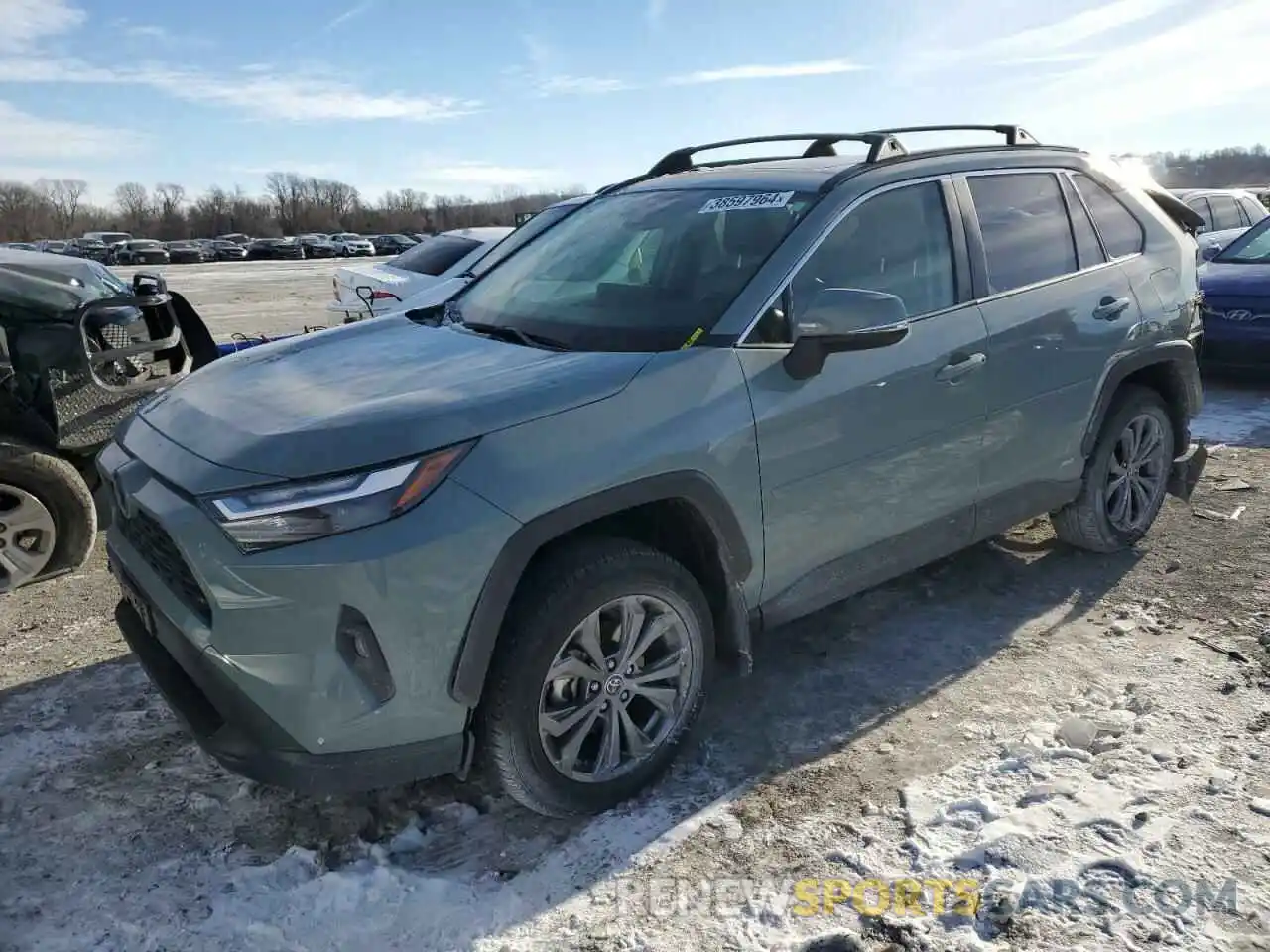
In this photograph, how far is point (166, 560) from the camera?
2.68 m

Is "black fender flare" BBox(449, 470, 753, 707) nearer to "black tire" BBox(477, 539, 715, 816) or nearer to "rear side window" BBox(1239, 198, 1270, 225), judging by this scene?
"black tire" BBox(477, 539, 715, 816)

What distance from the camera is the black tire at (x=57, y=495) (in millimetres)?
4547

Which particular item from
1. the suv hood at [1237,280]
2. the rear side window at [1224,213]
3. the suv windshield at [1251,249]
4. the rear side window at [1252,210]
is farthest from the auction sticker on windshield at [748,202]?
the rear side window at [1252,210]

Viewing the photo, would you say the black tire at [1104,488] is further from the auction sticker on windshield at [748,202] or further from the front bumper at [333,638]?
the front bumper at [333,638]

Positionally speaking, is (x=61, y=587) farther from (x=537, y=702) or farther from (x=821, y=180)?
(x=821, y=180)

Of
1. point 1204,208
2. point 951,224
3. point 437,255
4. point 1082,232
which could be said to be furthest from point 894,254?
point 1204,208

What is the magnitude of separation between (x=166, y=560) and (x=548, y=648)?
1079 mm

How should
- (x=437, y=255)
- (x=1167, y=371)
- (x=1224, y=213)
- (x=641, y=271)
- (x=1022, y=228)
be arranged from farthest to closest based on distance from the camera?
1. (x=1224, y=213)
2. (x=437, y=255)
3. (x=1167, y=371)
4. (x=1022, y=228)
5. (x=641, y=271)

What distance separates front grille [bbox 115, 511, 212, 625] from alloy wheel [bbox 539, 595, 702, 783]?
938mm

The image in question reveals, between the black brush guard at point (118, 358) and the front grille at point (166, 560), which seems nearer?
the front grille at point (166, 560)

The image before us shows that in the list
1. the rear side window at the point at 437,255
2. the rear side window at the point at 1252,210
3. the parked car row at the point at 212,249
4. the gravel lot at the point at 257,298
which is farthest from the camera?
the parked car row at the point at 212,249

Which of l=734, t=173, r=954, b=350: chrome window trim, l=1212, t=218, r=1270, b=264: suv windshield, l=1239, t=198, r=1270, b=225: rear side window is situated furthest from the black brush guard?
l=1239, t=198, r=1270, b=225: rear side window

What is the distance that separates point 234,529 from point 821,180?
2.27 meters

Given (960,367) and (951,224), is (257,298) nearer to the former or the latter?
(951,224)
